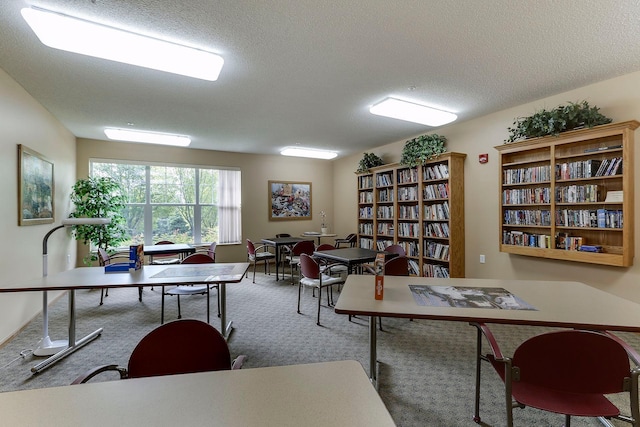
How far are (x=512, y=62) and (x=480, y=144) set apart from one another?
1865mm

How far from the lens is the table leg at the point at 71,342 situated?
2459 millimetres

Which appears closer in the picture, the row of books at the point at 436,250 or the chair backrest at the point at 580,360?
the chair backrest at the point at 580,360

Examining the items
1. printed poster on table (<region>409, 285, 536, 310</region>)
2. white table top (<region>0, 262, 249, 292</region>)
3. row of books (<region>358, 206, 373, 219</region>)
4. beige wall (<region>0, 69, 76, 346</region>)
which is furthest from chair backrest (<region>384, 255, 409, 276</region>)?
beige wall (<region>0, 69, 76, 346</region>)

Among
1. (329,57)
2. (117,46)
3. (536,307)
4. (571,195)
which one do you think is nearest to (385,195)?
(571,195)

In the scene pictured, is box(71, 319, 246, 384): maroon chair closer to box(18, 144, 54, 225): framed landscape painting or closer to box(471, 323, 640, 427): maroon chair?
box(471, 323, 640, 427): maroon chair

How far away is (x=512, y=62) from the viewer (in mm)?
2762

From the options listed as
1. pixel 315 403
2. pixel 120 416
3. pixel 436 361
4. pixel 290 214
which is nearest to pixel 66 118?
pixel 290 214

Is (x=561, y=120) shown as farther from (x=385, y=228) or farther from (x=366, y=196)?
(x=366, y=196)

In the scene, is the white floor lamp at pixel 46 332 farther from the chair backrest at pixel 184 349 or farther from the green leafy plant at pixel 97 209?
the green leafy plant at pixel 97 209

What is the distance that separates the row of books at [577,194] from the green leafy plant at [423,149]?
5.78 ft

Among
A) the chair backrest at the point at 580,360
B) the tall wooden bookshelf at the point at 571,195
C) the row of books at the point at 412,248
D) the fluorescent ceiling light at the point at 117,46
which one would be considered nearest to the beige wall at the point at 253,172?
the row of books at the point at 412,248

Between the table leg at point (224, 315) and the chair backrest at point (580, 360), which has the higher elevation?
the chair backrest at point (580, 360)

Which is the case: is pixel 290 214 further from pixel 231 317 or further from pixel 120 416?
pixel 120 416

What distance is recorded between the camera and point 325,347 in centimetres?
283
